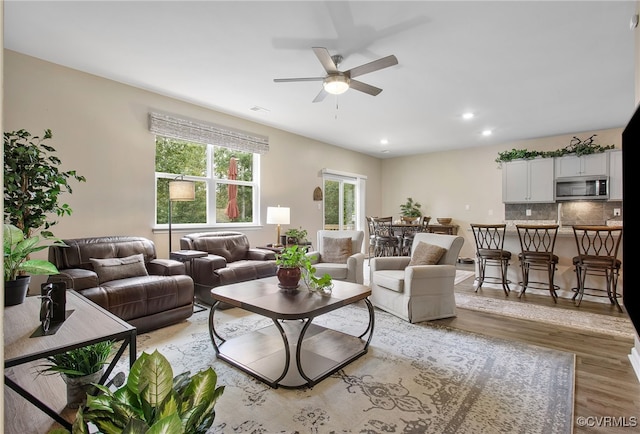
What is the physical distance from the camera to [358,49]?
10.1 feet

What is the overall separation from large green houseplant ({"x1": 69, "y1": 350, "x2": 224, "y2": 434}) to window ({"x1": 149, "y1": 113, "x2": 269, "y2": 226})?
146 inches

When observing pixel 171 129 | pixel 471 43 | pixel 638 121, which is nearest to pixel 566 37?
pixel 471 43

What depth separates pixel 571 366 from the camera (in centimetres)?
246

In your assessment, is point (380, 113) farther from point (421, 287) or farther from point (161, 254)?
point (161, 254)

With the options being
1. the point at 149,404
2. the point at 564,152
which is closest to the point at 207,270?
the point at 149,404

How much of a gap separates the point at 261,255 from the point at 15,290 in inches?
113

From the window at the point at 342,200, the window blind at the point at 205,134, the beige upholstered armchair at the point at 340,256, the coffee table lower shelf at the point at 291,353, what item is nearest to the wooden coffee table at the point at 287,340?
the coffee table lower shelf at the point at 291,353

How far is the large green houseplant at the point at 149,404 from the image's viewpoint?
0.98 meters

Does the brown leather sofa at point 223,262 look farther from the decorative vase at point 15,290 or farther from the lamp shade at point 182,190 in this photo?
the decorative vase at point 15,290

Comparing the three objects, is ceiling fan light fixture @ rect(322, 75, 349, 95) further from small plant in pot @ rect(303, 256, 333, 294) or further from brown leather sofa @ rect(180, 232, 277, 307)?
brown leather sofa @ rect(180, 232, 277, 307)

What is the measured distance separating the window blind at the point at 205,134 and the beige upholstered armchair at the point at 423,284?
9.68 feet

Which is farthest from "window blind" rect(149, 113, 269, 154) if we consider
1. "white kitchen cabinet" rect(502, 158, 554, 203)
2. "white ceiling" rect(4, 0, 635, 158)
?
"white kitchen cabinet" rect(502, 158, 554, 203)

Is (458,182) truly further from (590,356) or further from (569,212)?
(590,356)

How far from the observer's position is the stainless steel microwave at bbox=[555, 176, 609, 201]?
5754 mm
